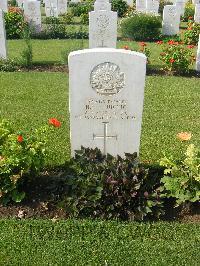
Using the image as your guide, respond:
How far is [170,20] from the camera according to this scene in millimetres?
16719

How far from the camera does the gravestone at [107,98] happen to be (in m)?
4.53

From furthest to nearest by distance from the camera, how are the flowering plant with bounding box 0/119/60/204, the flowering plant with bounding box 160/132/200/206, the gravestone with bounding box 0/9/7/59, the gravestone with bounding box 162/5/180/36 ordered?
the gravestone with bounding box 162/5/180/36 < the gravestone with bounding box 0/9/7/59 < the flowering plant with bounding box 160/132/200/206 < the flowering plant with bounding box 0/119/60/204

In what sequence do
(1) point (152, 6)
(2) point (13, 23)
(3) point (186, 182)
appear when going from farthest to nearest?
(1) point (152, 6) → (2) point (13, 23) → (3) point (186, 182)

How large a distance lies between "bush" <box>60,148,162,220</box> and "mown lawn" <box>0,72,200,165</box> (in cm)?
106

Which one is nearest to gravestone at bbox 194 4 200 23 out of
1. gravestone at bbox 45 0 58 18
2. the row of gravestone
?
gravestone at bbox 45 0 58 18

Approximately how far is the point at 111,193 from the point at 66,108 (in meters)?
3.79

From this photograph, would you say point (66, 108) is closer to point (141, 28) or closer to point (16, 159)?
point (16, 159)

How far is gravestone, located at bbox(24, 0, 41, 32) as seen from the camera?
606 inches

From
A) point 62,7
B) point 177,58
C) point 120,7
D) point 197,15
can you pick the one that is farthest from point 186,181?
point 62,7

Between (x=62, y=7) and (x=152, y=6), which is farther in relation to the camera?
(x=62, y=7)

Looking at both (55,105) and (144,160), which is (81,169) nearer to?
(144,160)

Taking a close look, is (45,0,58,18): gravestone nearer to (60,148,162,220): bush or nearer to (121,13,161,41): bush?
(121,13,161,41): bush

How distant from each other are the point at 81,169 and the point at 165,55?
671 centimetres

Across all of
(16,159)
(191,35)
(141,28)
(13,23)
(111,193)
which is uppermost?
(13,23)
